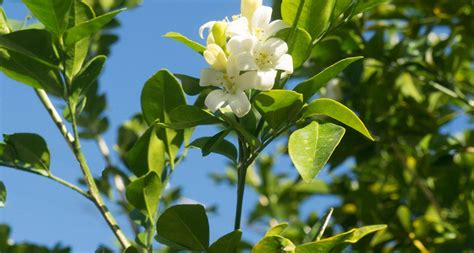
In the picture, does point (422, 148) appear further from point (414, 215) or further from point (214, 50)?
point (214, 50)

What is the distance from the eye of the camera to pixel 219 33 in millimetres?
1127

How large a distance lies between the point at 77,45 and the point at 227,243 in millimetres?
466

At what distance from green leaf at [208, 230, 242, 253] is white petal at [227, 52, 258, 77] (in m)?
0.24

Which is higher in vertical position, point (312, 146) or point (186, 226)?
point (312, 146)

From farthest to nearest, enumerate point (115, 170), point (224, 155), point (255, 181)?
point (255, 181)
point (115, 170)
point (224, 155)

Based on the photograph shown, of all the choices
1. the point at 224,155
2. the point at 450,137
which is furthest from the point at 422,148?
the point at 224,155

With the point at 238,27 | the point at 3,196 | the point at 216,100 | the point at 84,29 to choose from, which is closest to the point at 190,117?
the point at 216,100

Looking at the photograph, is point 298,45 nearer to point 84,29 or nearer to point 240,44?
point 240,44

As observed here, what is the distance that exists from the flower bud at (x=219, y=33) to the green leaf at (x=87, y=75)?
0.29 m

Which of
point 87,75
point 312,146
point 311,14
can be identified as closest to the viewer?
point 312,146

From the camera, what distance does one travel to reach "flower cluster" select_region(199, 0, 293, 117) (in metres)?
1.09

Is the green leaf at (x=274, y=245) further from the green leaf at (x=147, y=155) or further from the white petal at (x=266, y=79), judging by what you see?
the green leaf at (x=147, y=155)

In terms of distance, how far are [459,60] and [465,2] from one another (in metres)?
0.22

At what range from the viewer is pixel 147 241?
Result: 134 cm
